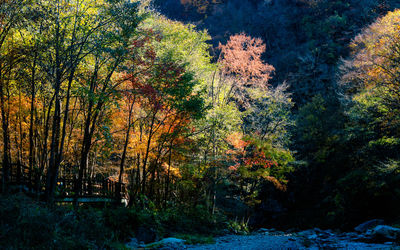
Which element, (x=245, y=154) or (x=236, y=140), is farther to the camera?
(x=245, y=154)

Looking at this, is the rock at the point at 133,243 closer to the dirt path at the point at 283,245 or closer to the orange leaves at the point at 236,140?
the dirt path at the point at 283,245

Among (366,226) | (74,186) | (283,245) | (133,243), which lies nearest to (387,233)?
(283,245)

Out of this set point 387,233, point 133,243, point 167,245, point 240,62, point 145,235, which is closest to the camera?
point 167,245

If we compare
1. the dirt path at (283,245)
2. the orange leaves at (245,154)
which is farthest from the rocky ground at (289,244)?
the orange leaves at (245,154)

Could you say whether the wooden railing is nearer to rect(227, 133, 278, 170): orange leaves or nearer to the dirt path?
the dirt path

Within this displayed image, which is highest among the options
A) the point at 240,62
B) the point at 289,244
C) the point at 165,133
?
the point at 240,62

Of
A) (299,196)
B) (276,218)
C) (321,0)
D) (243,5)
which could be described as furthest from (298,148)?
(243,5)

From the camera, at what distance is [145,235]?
31.9 ft

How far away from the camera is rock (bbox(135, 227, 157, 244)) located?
31.4 feet

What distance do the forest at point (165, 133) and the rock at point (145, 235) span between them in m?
0.05

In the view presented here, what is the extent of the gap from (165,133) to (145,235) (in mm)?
5269

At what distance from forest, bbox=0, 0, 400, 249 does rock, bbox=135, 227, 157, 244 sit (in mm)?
48

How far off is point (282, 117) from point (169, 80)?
12.2 metres

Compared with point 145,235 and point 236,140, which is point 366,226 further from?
point 145,235
